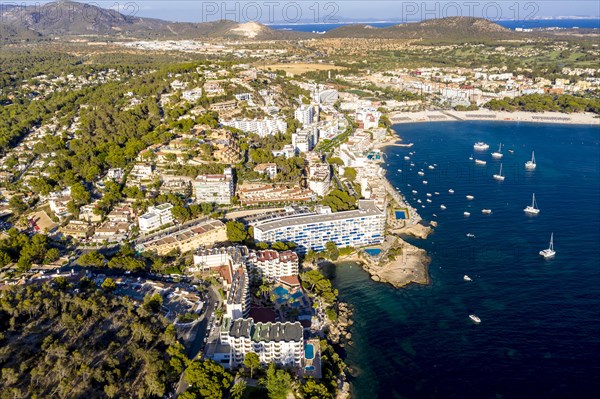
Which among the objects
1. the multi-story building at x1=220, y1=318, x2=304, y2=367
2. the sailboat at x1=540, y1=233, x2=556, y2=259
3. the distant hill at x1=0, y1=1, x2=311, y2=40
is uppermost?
the distant hill at x1=0, y1=1, x2=311, y2=40

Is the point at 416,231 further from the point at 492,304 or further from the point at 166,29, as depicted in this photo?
the point at 166,29

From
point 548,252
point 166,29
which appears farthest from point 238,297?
point 166,29

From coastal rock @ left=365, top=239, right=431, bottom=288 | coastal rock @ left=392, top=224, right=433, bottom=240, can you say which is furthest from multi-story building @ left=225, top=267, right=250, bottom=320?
coastal rock @ left=392, top=224, right=433, bottom=240

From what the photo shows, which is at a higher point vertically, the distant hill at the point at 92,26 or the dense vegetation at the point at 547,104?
the distant hill at the point at 92,26

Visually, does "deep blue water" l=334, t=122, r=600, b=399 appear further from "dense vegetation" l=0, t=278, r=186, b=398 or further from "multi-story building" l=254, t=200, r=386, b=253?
"dense vegetation" l=0, t=278, r=186, b=398

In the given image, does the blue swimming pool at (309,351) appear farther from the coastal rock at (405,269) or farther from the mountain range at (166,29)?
the mountain range at (166,29)

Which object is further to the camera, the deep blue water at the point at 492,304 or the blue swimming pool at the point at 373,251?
the blue swimming pool at the point at 373,251

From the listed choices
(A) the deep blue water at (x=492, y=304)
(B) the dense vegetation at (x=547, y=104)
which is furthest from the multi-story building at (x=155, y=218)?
(B) the dense vegetation at (x=547, y=104)
